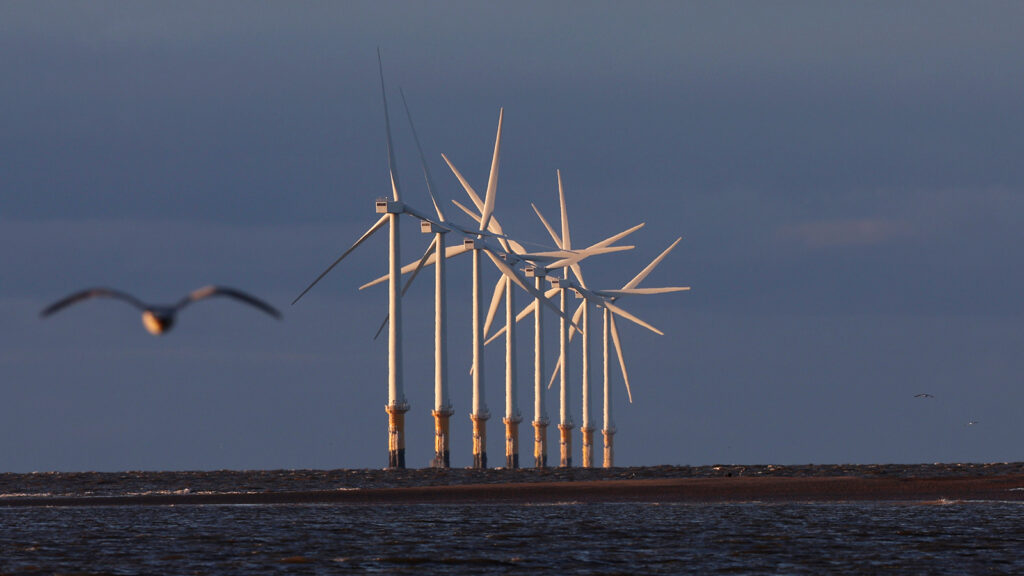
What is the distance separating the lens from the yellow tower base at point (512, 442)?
179 m

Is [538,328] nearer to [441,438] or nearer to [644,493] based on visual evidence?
[441,438]

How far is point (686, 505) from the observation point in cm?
7981

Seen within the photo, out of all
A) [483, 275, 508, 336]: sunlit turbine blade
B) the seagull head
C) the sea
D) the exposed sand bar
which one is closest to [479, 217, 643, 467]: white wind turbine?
[483, 275, 508, 336]: sunlit turbine blade

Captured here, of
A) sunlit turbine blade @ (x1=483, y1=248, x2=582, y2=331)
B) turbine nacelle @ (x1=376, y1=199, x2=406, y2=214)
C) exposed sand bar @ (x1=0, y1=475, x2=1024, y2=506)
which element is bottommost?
→ exposed sand bar @ (x1=0, y1=475, x2=1024, y2=506)

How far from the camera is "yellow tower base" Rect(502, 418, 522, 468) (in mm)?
179375

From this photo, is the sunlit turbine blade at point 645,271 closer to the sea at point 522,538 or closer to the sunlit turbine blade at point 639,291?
the sunlit turbine blade at point 639,291

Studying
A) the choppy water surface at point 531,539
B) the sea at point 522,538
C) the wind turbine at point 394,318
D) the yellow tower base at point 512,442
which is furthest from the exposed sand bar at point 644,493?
the yellow tower base at point 512,442

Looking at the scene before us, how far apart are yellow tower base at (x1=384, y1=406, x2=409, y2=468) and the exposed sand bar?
46.3 metres

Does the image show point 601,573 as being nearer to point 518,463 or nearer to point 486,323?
point 486,323

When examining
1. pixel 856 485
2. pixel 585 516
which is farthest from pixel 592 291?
pixel 585 516

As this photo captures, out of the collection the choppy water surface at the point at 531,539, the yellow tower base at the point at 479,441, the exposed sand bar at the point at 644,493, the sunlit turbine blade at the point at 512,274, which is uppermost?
the sunlit turbine blade at the point at 512,274

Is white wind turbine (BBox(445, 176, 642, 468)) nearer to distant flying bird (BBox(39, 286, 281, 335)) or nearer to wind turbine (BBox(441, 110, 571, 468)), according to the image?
wind turbine (BBox(441, 110, 571, 468))

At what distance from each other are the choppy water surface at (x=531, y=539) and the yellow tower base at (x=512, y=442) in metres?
99.9

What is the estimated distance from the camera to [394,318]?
14212cm
